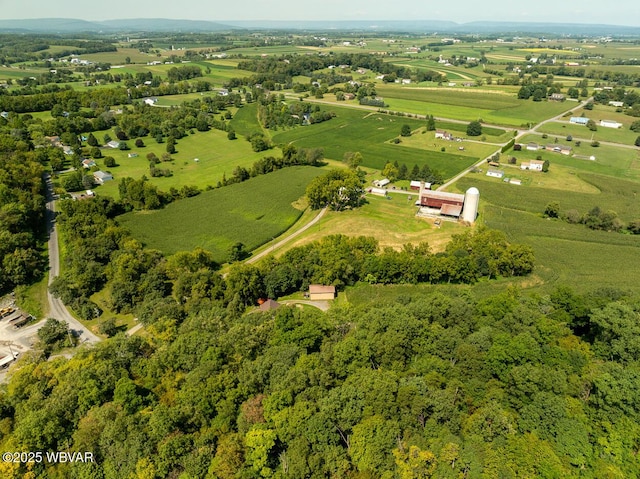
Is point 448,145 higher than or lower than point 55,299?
higher

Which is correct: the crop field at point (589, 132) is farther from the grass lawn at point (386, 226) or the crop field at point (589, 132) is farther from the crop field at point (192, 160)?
the crop field at point (192, 160)

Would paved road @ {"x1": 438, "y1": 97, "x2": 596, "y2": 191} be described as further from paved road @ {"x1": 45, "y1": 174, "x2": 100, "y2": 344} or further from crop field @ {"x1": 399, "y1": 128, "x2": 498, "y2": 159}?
paved road @ {"x1": 45, "y1": 174, "x2": 100, "y2": 344}

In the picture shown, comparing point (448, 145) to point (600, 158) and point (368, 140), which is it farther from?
point (600, 158)

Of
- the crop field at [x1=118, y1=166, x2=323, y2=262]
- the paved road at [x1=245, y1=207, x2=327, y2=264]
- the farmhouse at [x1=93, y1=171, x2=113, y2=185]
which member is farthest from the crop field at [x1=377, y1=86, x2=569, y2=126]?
the farmhouse at [x1=93, y1=171, x2=113, y2=185]

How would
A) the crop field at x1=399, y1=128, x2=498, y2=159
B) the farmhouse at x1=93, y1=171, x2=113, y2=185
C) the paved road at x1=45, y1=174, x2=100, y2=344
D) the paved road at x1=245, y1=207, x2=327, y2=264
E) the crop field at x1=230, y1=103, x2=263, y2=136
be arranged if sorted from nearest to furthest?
the paved road at x1=45, y1=174, x2=100, y2=344
the paved road at x1=245, y1=207, x2=327, y2=264
the farmhouse at x1=93, y1=171, x2=113, y2=185
the crop field at x1=399, y1=128, x2=498, y2=159
the crop field at x1=230, y1=103, x2=263, y2=136

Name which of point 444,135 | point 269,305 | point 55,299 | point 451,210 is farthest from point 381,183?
point 55,299

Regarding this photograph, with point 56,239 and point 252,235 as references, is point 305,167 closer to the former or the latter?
point 252,235
